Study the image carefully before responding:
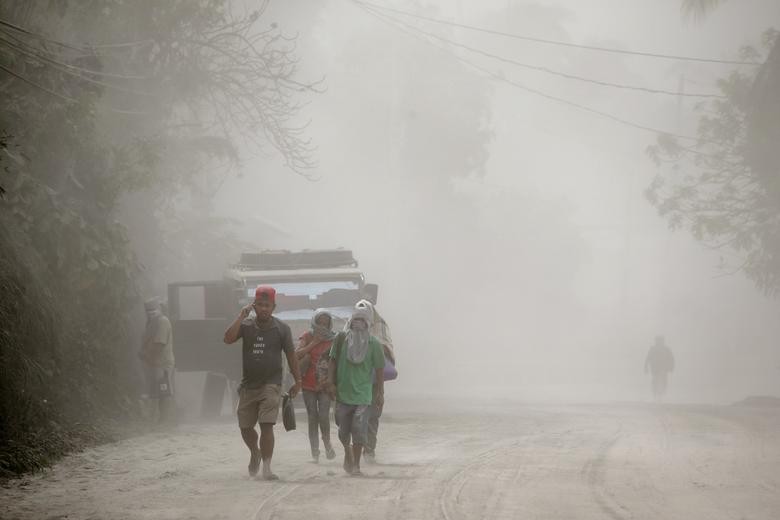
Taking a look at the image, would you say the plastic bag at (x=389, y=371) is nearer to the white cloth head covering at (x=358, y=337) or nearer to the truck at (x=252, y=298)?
the white cloth head covering at (x=358, y=337)

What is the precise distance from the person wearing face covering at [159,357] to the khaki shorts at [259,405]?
6741 mm

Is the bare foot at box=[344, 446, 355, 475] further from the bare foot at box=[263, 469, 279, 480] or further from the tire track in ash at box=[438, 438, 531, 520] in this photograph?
the tire track in ash at box=[438, 438, 531, 520]

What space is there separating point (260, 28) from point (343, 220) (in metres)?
23.5

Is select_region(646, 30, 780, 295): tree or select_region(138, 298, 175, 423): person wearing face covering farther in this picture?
select_region(646, 30, 780, 295): tree

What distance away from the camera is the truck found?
800 inches

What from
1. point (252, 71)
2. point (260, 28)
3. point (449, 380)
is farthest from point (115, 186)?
point (449, 380)

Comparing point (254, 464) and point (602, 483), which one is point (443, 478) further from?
point (254, 464)

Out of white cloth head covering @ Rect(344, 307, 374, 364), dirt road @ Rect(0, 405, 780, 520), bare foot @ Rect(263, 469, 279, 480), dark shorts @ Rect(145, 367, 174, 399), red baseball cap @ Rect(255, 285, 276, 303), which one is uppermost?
red baseball cap @ Rect(255, 285, 276, 303)

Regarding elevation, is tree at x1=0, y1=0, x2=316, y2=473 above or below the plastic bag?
above

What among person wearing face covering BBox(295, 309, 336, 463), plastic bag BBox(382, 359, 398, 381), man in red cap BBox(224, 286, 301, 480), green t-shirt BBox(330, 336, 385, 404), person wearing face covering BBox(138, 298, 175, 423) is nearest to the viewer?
man in red cap BBox(224, 286, 301, 480)

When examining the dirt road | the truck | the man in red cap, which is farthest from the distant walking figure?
the man in red cap

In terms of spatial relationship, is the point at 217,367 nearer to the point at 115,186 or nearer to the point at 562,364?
the point at 115,186

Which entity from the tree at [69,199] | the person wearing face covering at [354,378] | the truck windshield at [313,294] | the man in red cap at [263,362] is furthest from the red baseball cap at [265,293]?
the truck windshield at [313,294]

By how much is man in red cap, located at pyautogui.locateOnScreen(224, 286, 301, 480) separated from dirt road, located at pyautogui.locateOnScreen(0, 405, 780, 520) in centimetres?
67
